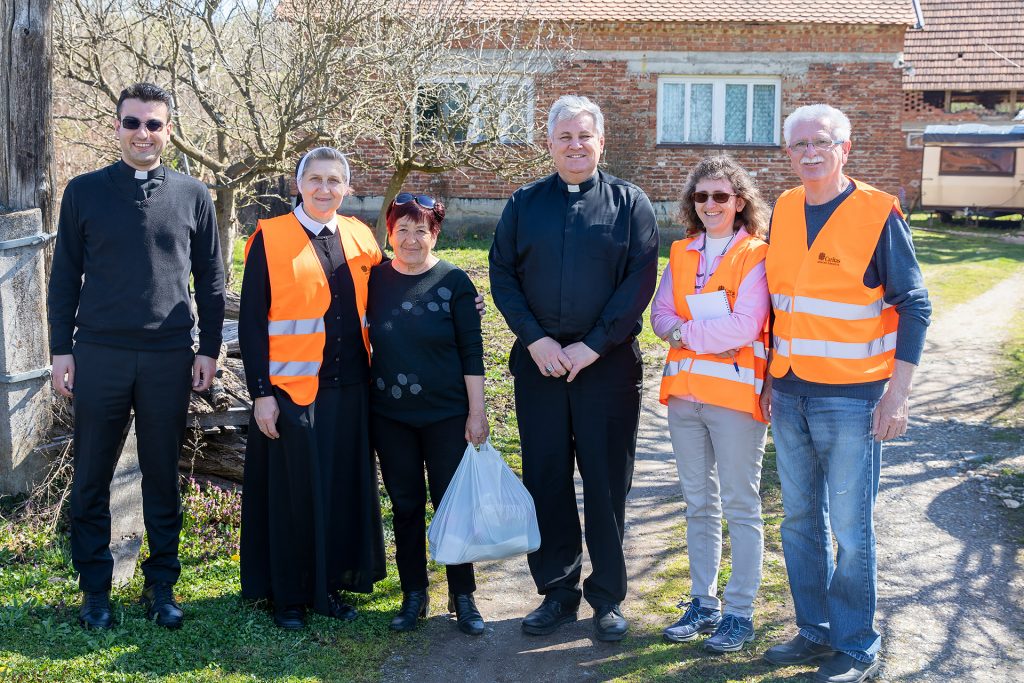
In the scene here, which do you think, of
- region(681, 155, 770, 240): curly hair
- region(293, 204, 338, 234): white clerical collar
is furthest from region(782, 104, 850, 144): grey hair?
region(293, 204, 338, 234): white clerical collar

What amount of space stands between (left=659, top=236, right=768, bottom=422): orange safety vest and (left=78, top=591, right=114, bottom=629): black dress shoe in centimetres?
266

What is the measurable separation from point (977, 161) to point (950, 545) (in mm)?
19533

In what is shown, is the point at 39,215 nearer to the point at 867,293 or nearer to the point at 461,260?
the point at 867,293

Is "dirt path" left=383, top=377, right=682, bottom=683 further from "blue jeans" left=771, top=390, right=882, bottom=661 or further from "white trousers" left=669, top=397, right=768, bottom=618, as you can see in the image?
"blue jeans" left=771, top=390, right=882, bottom=661

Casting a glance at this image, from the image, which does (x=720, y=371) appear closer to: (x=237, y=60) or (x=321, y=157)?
(x=321, y=157)

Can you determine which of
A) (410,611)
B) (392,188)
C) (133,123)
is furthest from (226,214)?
(410,611)

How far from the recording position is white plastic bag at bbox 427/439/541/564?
4203 mm

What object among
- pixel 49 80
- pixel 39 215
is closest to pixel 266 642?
pixel 39 215

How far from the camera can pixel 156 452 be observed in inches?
170

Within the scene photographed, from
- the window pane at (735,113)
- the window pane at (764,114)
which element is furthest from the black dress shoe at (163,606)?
the window pane at (764,114)

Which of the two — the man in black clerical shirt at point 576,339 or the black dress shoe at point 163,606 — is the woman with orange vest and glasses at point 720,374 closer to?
the man in black clerical shirt at point 576,339

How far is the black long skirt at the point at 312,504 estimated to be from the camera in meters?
4.30

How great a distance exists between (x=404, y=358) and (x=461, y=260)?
9.75 metres

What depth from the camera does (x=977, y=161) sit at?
876 inches
